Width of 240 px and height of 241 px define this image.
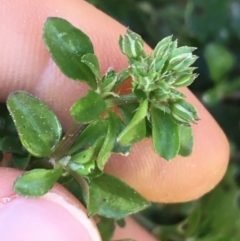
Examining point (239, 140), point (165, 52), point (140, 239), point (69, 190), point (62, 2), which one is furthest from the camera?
point (239, 140)

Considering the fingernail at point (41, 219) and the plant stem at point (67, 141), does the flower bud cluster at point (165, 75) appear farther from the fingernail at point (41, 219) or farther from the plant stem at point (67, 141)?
the fingernail at point (41, 219)

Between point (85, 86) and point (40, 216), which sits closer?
point (40, 216)

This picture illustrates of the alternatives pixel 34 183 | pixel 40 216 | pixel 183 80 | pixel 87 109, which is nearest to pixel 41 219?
pixel 40 216

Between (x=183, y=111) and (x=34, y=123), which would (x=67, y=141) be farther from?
(x=183, y=111)

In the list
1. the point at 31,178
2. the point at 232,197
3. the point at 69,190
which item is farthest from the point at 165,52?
the point at 232,197

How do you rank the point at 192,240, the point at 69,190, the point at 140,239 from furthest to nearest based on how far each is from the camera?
the point at 140,239, the point at 192,240, the point at 69,190

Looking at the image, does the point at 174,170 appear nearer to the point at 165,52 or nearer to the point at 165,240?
the point at 165,240

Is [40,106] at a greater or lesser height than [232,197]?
greater
